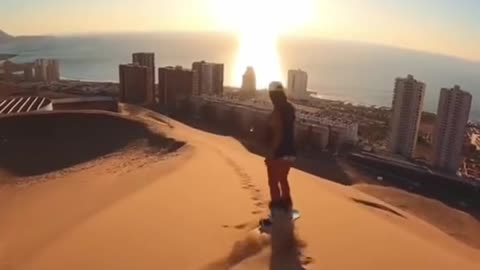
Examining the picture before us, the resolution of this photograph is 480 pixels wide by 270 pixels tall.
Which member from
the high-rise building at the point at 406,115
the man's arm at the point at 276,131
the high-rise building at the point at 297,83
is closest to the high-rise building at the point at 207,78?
the high-rise building at the point at 406,115

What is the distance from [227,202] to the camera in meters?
5.00

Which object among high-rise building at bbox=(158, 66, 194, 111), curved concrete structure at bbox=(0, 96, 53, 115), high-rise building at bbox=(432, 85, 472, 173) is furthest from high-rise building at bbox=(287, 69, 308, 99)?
curved concrete structure at bbox=(0, 96, 53, 115)

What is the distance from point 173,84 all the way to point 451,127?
59.2 ft

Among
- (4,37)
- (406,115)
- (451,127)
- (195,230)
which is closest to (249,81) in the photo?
(406,115)

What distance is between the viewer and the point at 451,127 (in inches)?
1047

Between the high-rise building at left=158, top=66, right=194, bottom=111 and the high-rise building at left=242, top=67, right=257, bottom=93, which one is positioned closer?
the high-rise building at left=158, top=66, right=194, bottom=111

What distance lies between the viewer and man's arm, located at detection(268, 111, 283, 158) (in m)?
4.12

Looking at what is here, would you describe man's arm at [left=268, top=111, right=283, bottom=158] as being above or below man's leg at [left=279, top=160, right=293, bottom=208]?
above

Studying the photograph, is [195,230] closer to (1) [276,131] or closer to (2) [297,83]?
(1) [276,131]

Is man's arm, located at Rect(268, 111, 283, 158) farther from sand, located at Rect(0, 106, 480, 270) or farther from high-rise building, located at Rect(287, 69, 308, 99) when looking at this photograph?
high-rise building, located at Rect(287, 69, 308, 99)

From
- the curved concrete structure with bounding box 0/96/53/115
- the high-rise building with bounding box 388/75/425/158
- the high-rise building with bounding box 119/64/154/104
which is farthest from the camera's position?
the high-rise building with bounding box 119/64/154/104

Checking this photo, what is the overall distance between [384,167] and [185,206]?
1917 centimetres

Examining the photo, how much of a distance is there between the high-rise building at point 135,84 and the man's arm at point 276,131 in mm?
26609

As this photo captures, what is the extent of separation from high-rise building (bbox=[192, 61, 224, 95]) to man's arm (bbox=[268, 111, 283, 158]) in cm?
2760
